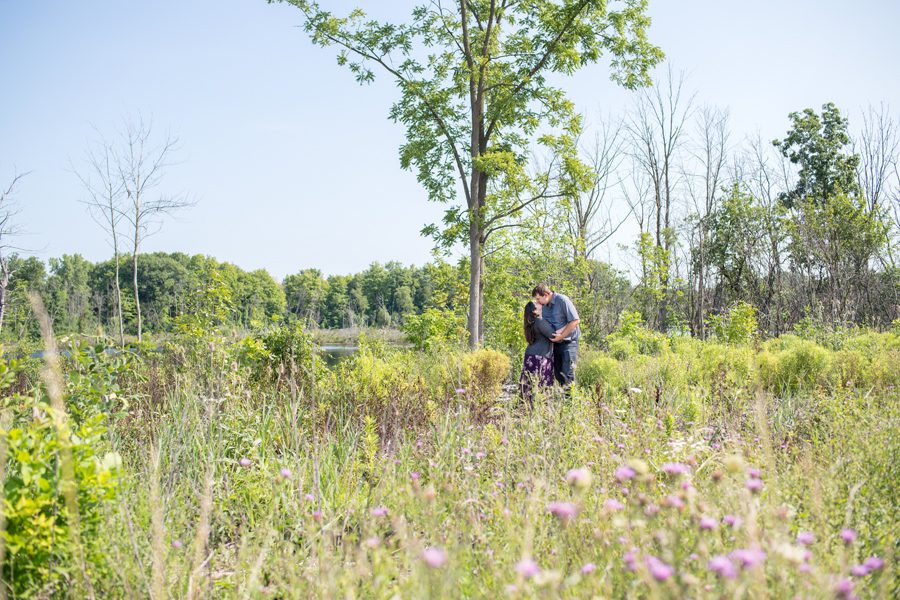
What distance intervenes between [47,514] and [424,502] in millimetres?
1468

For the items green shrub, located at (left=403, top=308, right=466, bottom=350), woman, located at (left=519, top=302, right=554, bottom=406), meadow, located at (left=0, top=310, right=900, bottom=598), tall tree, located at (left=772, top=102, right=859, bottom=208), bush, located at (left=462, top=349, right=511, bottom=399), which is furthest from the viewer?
tall tree, located at (left=772, top=102, right=859, bottom=208)

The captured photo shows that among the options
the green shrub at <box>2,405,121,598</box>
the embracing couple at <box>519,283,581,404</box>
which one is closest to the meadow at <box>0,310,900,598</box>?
the green shrub at <box>2,405,121,598</box>

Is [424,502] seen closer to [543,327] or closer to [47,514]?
[47,514]

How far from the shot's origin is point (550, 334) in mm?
6492

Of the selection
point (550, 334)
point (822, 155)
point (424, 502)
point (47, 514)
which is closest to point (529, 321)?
point (550, 334)

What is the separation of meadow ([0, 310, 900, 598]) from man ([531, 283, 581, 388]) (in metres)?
1.48

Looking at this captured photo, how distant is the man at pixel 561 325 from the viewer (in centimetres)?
654

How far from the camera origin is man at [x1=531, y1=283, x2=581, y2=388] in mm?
6543

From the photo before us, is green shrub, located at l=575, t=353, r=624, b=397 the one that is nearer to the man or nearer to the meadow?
the man

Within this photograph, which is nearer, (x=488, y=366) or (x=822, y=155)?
(x=488, y=366)

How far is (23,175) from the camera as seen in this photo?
41.6 ft

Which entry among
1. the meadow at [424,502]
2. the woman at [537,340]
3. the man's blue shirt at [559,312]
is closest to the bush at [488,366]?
the woman at [537,340]

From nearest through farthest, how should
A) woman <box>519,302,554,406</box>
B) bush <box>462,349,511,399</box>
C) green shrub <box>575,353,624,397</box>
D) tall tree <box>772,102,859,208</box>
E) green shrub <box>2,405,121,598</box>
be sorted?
green shrub <box>2,405,121,598</box>, woman <box>519,302,554,406</box>, green shrub <box>575,353,624,397</box>, bush <box>462,349,511,399</box>, tall tree <box>772,102,859,208</box>

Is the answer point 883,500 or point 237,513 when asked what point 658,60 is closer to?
point 883,500
